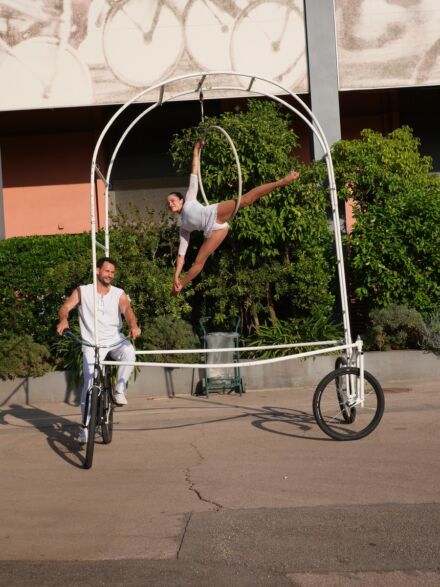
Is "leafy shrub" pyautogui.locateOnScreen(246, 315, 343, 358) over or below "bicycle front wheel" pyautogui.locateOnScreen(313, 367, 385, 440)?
over

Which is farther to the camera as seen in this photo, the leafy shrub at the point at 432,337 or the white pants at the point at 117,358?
the leafy shrub at the point at 432,337

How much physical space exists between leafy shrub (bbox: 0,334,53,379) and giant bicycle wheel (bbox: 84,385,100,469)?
153 inches

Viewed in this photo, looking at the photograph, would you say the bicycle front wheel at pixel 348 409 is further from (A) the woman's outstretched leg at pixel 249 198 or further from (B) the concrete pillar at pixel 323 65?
(B) the concrete pillar at pixel 323 65

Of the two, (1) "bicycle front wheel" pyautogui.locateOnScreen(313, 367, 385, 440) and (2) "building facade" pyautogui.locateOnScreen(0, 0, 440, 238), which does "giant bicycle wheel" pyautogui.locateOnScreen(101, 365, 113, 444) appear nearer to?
(1) "bicycle front wheel" pyautogui.locateOnScreen(313, 367, 385, 440)

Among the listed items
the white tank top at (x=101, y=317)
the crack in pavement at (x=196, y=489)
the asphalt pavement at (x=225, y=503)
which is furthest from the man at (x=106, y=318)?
the crack in pavement at (x=196, y=489)

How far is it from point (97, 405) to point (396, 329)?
5.58 meters

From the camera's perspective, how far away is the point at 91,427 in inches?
295

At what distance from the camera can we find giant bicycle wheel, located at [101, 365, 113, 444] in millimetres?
8227

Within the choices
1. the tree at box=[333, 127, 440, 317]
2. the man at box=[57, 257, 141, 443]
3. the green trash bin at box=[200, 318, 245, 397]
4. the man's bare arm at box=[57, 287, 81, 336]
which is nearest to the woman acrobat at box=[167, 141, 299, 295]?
the man at box=[57, 257, 141, 443]

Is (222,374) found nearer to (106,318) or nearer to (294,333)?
(294,333)

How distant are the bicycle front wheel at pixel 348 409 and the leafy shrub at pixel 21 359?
159 inches

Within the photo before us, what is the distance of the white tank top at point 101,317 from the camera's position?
27.9 ft

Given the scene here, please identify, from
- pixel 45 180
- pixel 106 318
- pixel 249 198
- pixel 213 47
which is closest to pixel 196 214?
pixel 249 198

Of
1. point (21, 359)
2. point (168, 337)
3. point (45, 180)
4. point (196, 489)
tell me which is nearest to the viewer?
point (196, 489)
